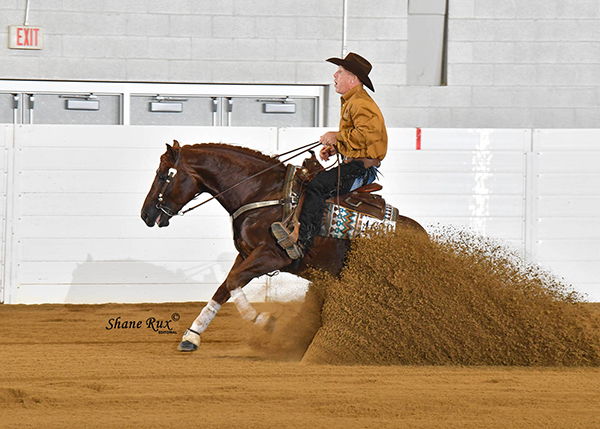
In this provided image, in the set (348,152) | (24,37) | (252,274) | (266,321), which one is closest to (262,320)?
(266,321)

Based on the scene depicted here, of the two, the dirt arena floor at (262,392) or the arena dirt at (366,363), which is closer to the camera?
the dirt arena floor at (262,392)

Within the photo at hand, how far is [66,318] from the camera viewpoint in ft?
23.1

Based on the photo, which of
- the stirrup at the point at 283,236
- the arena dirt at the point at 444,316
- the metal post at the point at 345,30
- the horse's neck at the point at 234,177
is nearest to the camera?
the arena dirt at the point at 444,316

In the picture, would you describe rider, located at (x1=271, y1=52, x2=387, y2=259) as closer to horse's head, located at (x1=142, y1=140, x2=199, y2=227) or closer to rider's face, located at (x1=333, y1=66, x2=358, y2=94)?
rider's face, located at (x1=333, y1=66, x2=358, y2=94)

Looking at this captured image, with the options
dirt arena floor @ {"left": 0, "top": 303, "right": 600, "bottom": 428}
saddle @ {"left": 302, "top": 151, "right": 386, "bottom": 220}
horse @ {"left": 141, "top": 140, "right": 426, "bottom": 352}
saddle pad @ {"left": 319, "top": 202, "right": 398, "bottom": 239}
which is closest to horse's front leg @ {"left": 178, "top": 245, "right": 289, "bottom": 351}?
horse @ {"left": 141, "top": 140, "right": 426, "bottom": 352}

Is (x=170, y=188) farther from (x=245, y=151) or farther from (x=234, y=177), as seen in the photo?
(x=245, y=151)

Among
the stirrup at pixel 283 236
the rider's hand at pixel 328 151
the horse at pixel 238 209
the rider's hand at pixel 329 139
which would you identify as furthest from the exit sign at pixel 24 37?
the stirrup at pixel 283 236

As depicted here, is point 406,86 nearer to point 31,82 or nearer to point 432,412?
point 31,82

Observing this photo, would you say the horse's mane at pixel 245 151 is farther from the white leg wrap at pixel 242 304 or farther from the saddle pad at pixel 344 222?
the white leg wrap at pixel 242 304

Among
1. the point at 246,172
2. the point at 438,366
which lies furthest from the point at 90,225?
the point at 438,366

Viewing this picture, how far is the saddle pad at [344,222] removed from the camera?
5172mm

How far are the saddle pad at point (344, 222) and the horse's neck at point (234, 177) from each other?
1.43 ft

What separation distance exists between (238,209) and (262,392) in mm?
1770

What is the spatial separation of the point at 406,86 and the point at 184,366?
7.15 metres
